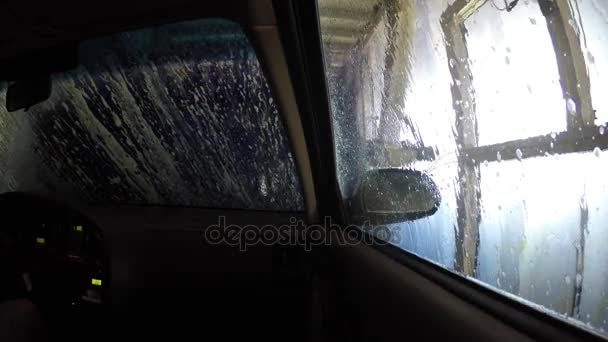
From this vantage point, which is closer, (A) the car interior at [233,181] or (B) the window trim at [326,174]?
(B) the window trim at [326,174]

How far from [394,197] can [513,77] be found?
1043 millimetres

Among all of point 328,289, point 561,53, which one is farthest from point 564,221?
point 328,289

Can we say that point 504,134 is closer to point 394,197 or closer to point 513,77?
point 513,77

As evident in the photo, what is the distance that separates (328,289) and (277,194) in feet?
2.95

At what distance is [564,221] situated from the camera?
795 millimetres

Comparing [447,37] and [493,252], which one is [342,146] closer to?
[447,37]

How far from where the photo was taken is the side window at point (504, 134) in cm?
71

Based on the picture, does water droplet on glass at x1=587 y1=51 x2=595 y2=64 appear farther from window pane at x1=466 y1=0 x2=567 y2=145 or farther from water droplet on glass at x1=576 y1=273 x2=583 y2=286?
water droplet on glass at x1=576 y1=273 x2=583 y2=286

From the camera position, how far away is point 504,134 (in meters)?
1.00

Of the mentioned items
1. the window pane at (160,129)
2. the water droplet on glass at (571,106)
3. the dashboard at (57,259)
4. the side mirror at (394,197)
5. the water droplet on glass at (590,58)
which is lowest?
the dashboard at (57,259)
